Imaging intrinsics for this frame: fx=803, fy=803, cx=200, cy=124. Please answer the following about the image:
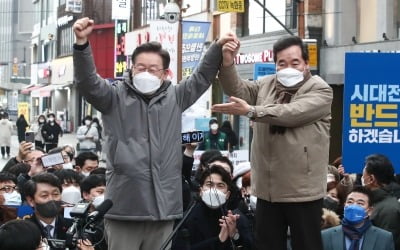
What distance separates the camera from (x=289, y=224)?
4.68 meters

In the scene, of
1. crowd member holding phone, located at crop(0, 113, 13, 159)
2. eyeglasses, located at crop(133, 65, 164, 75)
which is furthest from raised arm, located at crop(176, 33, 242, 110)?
crowd member holding phone, located at crop(0, 113, 13, 159)

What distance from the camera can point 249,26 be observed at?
26359 millimetres

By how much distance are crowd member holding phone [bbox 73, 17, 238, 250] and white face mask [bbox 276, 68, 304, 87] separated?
0.62 meters

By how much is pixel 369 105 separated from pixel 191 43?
8.48m

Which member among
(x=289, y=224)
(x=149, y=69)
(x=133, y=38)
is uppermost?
(x=133, y=38)

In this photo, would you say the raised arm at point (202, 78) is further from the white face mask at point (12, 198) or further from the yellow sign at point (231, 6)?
the yellow sign at point (231, 6)

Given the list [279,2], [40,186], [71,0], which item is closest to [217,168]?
[40,186]

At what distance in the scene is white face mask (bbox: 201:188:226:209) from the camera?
6.36m

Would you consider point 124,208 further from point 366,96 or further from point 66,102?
point 66,102

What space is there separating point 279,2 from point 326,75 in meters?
3.98

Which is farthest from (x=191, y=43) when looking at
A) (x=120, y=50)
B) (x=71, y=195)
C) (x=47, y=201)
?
(x=120, y=50)

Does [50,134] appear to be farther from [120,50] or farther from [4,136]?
[120,50]

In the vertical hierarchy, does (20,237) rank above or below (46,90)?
below

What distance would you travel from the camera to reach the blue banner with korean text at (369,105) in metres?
7.27
